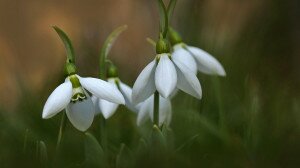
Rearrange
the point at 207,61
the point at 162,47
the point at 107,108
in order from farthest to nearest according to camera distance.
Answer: the point at 207,61, the point at 107,108, the point at 162,47

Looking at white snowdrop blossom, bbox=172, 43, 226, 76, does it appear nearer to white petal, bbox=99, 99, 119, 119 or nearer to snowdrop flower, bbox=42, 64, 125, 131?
white petal, bbox=99, 99, 119, 119

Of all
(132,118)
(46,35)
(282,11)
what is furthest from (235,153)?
(46,35)

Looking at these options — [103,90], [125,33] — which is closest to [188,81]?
[103,90]

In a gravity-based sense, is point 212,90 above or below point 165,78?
below

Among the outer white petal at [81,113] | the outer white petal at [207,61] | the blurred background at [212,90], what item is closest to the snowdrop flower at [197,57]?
the outer white petal at [207,61]

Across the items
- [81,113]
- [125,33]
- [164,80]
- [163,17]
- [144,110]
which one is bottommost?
[125,33]

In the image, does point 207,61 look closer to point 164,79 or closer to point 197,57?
point 197,57
